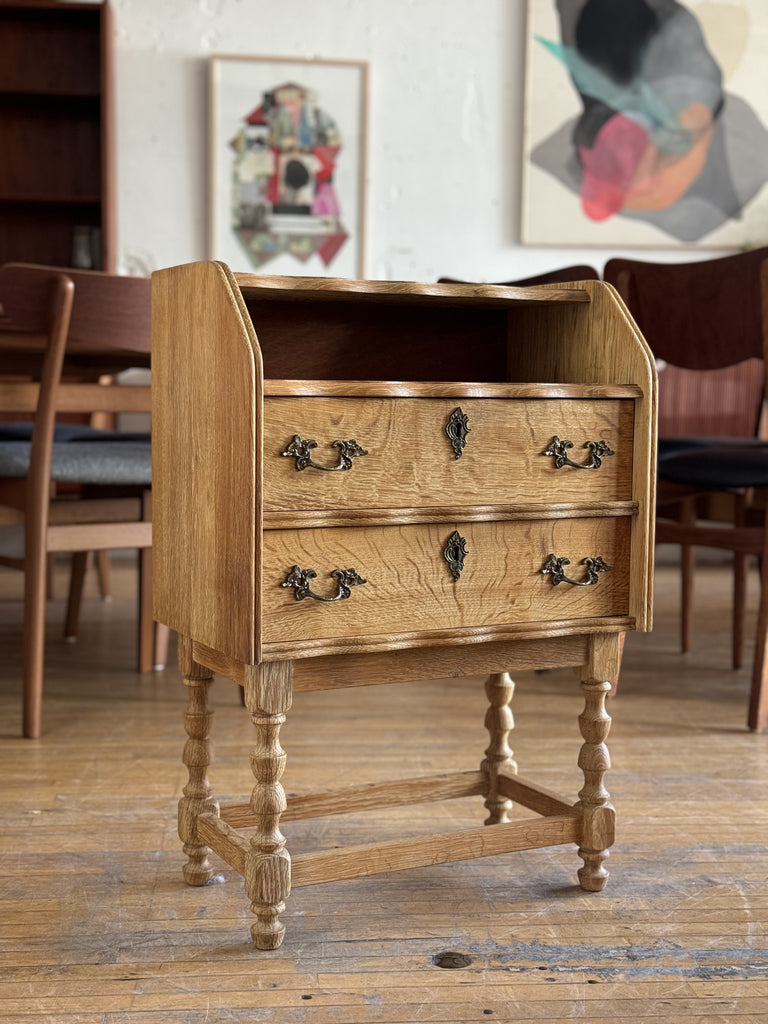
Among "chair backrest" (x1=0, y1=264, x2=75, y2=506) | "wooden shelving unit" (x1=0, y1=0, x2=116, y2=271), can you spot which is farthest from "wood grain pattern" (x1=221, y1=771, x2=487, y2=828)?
"wooden shelving unit" (x1=0, y1=0, x2=116, y2=271)

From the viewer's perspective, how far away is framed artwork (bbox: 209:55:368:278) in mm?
4887

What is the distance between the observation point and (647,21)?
5.04 m

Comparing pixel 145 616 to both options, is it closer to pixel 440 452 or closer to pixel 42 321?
pixel 42 321

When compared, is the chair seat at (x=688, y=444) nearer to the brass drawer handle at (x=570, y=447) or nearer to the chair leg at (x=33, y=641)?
the brass drawer handle at (x=570, y=447)

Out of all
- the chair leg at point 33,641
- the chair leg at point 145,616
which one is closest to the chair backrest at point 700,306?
the chair leg at point 145,616

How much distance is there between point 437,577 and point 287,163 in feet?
12.5

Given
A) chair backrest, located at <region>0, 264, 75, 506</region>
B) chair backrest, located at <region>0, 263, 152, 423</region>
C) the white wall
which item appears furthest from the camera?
the white wall

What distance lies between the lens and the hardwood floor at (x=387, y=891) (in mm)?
1305

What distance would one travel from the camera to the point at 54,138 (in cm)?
489

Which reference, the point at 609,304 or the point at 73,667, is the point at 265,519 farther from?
the point at 73,667

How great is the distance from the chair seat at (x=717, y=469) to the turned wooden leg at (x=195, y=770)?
145cm

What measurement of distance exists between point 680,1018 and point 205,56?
4.53 metres

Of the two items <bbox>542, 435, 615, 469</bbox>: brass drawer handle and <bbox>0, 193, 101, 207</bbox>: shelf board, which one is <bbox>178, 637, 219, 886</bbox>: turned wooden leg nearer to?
<bbox>542, 435, 615, 469</bbox>: brass drawer handle

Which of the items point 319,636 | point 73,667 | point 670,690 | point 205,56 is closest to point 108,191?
point 205,56
